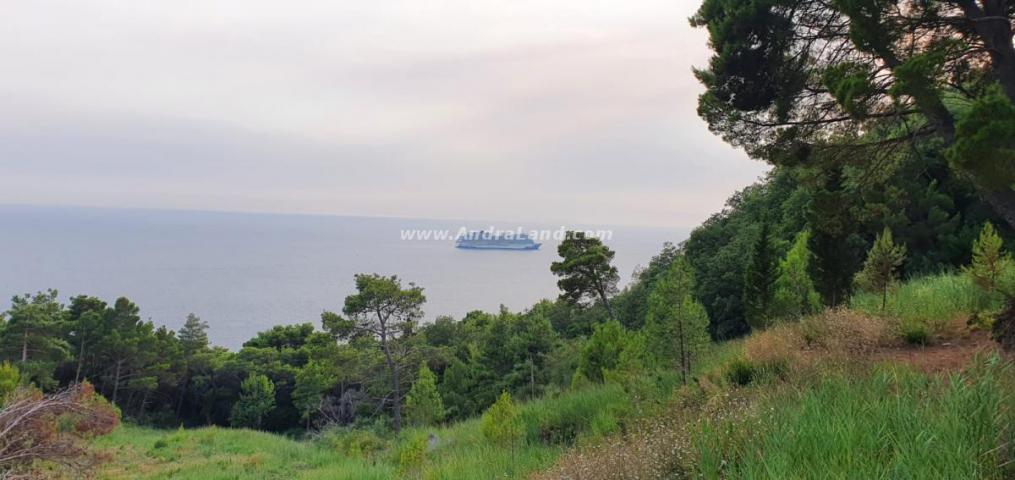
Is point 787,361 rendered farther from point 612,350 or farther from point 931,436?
point 612,350

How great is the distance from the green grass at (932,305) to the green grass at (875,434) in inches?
148

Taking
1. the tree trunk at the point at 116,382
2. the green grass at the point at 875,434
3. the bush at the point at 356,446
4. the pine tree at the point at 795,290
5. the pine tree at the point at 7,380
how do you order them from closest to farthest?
the green grass at the point at 875,434
the bush at the point at 356,446
the pine tree at the point at 795,290
the pine tree at the point at 7,380
the tree trunk at the point at 116,382

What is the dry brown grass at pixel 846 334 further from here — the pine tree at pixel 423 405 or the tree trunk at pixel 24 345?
the tree trunk at pixel 24 345

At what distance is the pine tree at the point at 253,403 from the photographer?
35.7m

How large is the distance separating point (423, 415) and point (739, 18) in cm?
1863

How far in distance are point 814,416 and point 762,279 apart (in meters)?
14.2

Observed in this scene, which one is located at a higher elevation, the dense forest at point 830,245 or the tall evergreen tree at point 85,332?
Result: the dense forest at point 830,245

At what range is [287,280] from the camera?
12988 centimetres

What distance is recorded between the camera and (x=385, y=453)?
Result: 10.8 m

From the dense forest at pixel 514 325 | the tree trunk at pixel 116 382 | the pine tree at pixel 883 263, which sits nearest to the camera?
the pine tree at pixel 883 263

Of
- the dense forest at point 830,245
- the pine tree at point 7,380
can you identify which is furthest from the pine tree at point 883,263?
the pine tree at point 7,380

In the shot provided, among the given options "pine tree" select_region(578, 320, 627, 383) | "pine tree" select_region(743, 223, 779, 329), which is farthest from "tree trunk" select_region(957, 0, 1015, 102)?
"pine tree" select_region(578, 320, 627, 383)

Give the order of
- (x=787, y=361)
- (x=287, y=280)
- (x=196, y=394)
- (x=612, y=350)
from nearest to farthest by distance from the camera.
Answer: (x=787, y=361) < (x=612, y=350) < (x=196, y=394) < (x=287, y=280)

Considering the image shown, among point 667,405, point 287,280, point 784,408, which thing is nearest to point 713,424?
point 784,408
